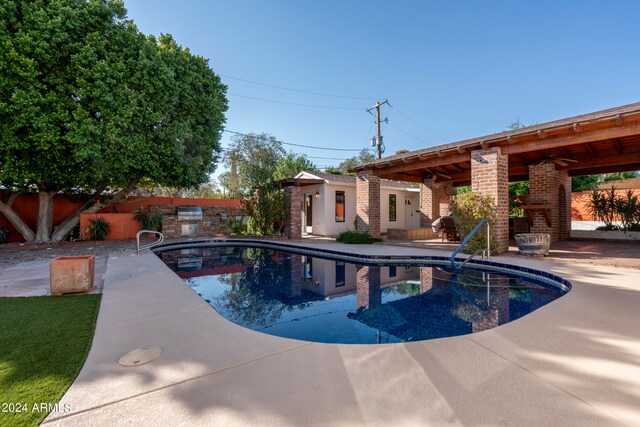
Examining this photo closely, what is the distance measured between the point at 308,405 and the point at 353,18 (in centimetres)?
1501

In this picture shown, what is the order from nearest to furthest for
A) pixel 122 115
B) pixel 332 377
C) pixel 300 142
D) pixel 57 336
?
pixel 332 377 → pixel 57 336 → pixel 122 115 → pixel 300 142

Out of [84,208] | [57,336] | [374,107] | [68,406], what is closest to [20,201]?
[84,208]

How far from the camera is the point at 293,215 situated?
1368cm

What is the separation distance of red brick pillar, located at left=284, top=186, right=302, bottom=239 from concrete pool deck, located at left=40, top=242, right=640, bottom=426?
33.4 ft

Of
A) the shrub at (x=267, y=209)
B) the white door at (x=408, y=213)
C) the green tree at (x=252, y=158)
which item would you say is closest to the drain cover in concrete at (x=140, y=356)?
the shrub at (x=267, y=209)

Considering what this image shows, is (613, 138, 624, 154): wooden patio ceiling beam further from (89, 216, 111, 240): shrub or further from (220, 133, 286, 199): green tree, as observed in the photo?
(220, 133, 286, 199): green tree

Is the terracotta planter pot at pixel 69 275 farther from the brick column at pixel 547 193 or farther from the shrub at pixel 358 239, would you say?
the brick column at pixel 547 193

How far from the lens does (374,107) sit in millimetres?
22000

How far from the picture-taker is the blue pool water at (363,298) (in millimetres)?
3807

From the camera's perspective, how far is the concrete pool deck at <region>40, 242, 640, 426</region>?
1782 millimetres

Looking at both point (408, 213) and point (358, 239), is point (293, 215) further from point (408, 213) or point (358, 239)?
point (408, 213)

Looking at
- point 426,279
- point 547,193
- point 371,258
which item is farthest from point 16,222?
point 547,193

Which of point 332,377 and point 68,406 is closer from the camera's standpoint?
point 68,406

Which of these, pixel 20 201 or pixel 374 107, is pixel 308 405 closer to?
pixel 20 201
